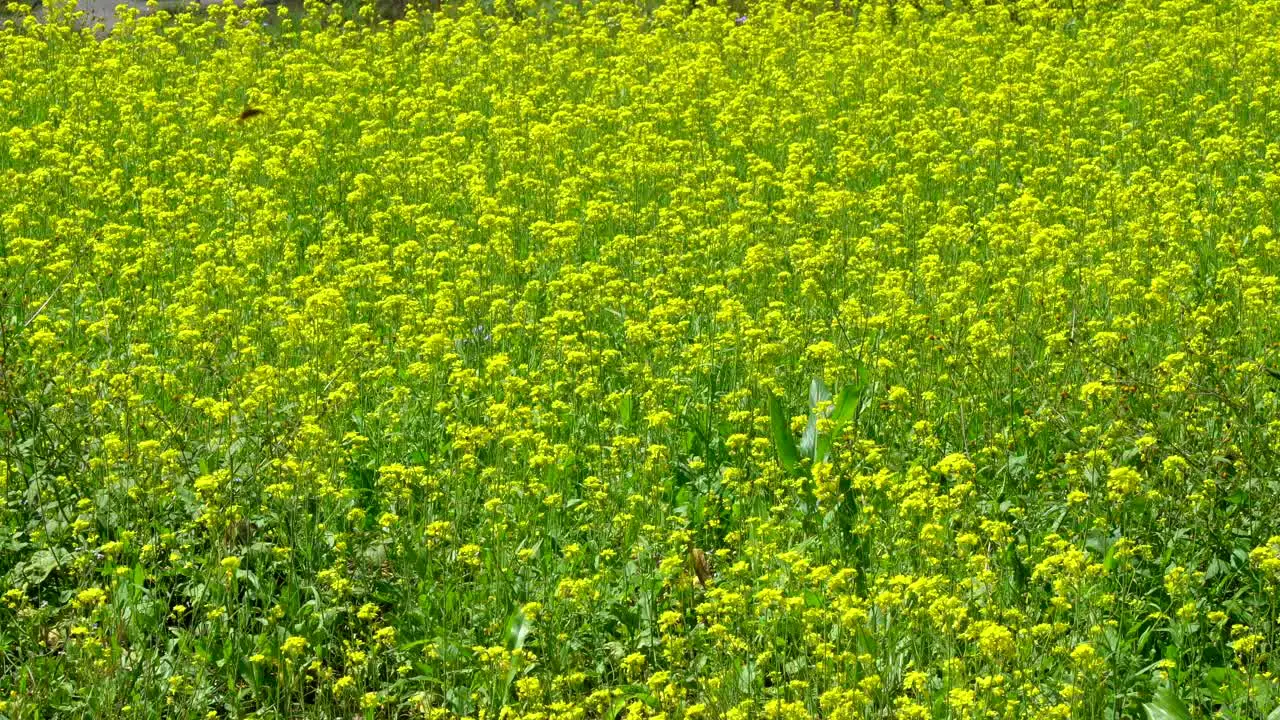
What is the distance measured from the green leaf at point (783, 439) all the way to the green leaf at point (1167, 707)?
143 centimetres

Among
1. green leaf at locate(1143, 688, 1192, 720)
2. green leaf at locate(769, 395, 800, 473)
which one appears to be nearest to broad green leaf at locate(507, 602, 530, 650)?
green leaf at locate(769, 395, 800, 473)

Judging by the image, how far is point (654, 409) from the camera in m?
4.91

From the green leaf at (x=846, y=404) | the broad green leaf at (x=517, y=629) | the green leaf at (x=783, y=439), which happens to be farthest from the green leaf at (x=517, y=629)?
the green leaf at (x=846, y=404)

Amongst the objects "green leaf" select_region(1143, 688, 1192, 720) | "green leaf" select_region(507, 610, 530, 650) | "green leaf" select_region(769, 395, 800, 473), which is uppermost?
"green leaf" select_region(507, 610, 530, 650)

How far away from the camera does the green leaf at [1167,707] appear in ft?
11.4

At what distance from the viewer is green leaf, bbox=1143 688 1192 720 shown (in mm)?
3471

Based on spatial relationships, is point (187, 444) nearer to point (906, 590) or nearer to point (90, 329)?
point (90, 329)

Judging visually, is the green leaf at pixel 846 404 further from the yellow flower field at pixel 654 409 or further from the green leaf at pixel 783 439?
the green leaf at pixel 783 439

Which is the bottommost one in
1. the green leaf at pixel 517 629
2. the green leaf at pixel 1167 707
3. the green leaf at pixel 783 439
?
the green leaf at pixel 1167 707

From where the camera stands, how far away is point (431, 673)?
3916 millimetres

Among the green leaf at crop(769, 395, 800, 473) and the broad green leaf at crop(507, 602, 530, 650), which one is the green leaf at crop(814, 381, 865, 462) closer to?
the green leaf at crop(769, 395, 800, 473)

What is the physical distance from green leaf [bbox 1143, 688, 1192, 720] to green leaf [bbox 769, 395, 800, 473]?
4.68 feet

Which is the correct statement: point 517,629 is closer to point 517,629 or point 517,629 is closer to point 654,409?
point 517,629

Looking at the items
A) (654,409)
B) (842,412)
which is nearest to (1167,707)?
(842,412)
